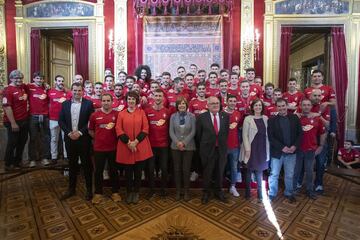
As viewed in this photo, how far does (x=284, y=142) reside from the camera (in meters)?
3.30

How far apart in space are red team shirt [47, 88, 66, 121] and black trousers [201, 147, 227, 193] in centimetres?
279

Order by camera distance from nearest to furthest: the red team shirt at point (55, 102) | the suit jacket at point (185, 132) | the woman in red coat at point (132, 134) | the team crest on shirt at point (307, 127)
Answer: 1. the woman in red coat at point (132, 134)
2. the suit jacket at point (185, 132)
3. the team crest on shirt at point (307, 127)
4. the red team shirt at point (55, 102)

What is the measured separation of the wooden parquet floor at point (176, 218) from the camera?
250cm

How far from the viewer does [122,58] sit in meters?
6.20

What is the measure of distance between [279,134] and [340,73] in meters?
3.86

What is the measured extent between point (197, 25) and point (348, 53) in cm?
358

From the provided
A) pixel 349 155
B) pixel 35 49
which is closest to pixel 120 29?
pixel 35 49

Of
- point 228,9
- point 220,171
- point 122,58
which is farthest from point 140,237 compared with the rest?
point 228,9

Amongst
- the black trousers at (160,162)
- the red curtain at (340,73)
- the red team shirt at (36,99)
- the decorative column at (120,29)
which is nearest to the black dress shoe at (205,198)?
the black trousers at (160,162)

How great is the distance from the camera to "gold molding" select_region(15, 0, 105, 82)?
20.2 feet

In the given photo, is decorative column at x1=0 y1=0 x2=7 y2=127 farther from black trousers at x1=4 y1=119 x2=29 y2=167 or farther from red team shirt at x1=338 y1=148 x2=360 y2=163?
red team shirt at x1=338 y1=148 x2=360 y2=163

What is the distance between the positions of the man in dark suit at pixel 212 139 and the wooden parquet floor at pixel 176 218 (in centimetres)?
37

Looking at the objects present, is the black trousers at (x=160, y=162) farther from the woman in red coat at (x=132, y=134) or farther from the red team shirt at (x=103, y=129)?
the red team shirt at (x=103, y=129)

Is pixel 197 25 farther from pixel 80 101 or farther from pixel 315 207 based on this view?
pixel 315 207
